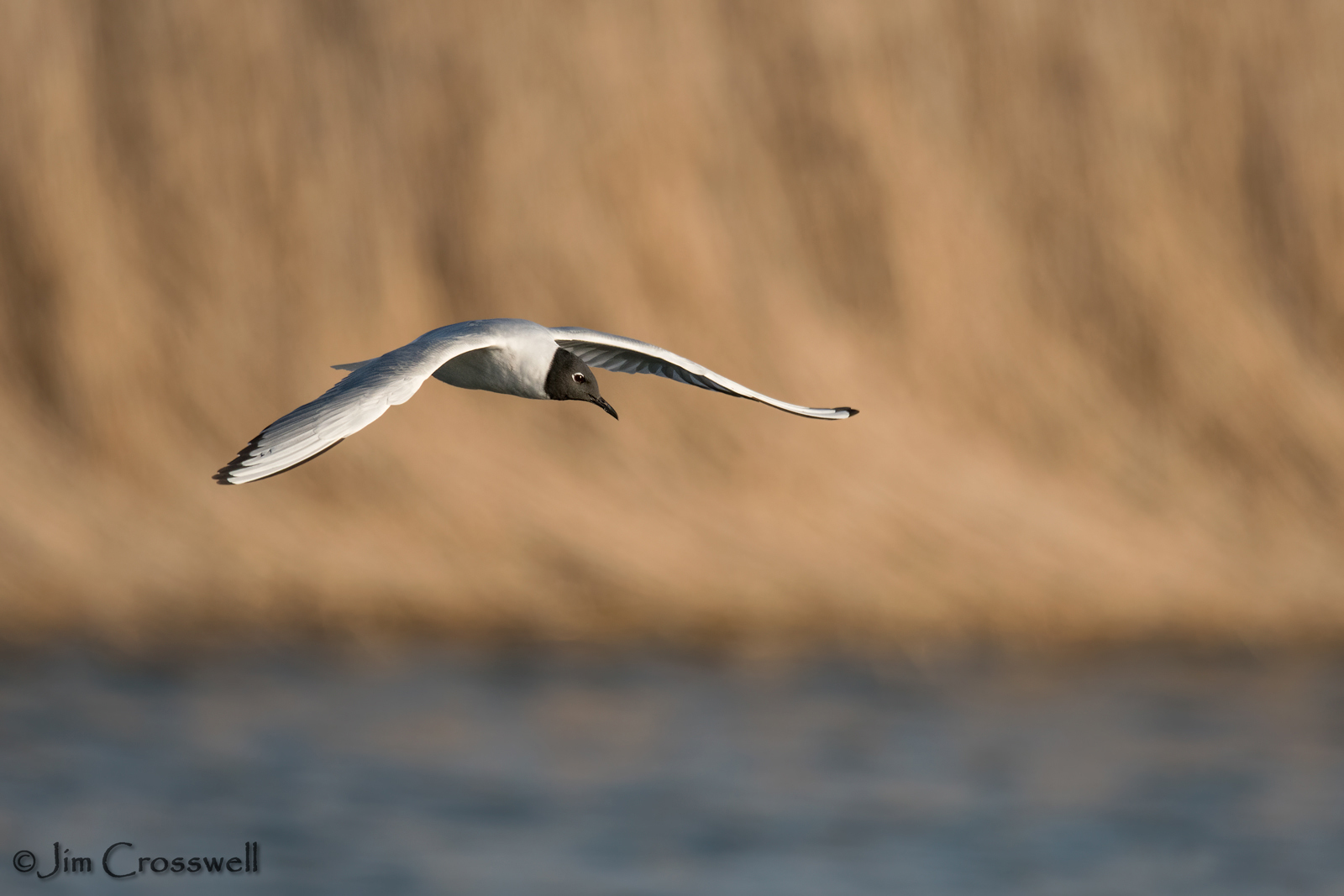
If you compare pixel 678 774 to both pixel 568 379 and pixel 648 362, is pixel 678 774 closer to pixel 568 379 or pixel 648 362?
pixel 648 362

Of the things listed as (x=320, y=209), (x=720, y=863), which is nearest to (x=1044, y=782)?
(x=720, y=863)

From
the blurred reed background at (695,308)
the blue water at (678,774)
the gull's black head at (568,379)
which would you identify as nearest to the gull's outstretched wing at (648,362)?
the gull's black head at (568,379)

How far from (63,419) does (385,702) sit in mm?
4639

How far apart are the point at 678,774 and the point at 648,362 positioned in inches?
399

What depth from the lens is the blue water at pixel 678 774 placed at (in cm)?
1483

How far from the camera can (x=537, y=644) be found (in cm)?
1986

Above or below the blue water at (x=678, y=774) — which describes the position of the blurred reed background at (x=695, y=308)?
above

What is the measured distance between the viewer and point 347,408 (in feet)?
20.4

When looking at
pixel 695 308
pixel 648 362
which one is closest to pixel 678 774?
pixel 695 308

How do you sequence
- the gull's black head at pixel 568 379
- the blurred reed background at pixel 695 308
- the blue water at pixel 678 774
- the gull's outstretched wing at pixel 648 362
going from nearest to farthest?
the gull's black head at pixel 568 379
the gull's outstretched wing at pixel 648 362
the blue water at pixel 678 774
the blurred reed background at pixel 695 308
